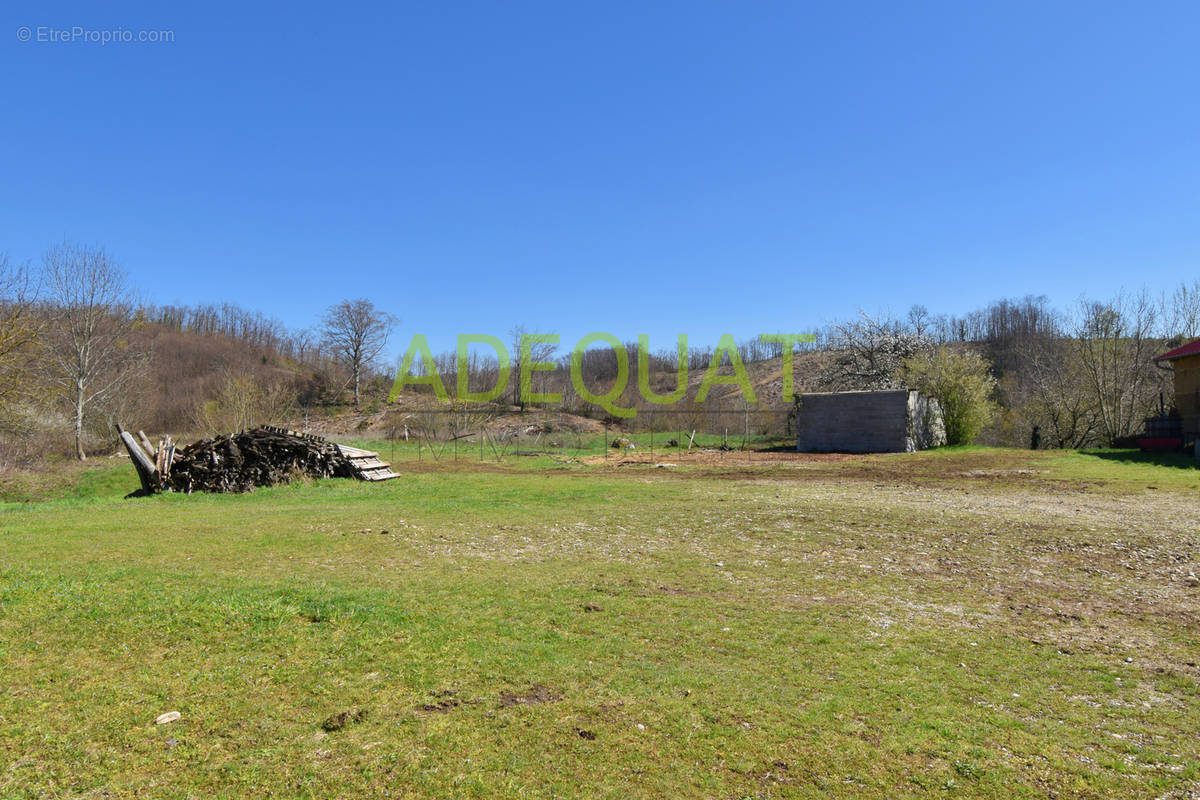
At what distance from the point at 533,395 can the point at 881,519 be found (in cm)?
4523

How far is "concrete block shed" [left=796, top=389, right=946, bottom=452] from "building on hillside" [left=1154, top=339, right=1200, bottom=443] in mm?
8673

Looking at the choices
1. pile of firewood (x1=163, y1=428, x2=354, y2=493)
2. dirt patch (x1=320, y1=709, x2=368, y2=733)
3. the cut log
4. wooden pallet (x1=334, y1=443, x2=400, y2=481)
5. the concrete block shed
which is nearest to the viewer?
dirt patch (x1=320, y1=709, x2=368, y2=733)

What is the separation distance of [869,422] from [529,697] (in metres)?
29.0

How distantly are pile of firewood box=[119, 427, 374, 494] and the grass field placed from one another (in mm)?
5903

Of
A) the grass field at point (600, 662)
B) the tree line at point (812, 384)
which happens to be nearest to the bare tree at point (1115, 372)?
the tree line at point (812, 384)

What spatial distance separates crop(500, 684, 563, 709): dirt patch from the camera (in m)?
4.02

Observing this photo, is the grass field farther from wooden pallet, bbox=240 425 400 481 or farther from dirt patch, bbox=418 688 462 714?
wooden pallet, bbox=240 425 400 481

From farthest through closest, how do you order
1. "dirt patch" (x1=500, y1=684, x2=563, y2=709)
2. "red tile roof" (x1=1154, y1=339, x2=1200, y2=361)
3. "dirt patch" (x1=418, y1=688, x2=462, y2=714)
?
"red tile roof" (x1=1154, y1=339, x2=1200, y2=361)
"dirt patch" (x1=500, y1=684, x2=563, y2=709)
"dirt patch" (x1=418, y1=688, x2=462, y2=714)

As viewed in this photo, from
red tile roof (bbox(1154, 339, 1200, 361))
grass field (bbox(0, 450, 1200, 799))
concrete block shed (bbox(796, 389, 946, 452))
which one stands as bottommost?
grass field (bbox(0, 450, 1200, 799))

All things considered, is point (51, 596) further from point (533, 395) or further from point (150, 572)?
point (533, 395)

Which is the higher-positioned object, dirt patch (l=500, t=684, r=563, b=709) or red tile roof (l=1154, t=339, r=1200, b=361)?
red tile roof (l=1154, t=339, r=1200, b=361)

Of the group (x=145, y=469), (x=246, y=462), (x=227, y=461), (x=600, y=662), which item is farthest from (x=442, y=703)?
(x=145, y=469)

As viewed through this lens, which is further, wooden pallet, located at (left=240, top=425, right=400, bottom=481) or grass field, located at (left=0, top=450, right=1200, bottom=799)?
wooden pallet, located at (left=240, top=425, right=400, bottom=481)

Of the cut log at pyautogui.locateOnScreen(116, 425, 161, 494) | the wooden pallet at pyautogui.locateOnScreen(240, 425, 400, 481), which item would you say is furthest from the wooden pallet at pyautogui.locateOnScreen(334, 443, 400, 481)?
the cut log at pyautogui.locateOnScreen(116, 425, 161, 494)
